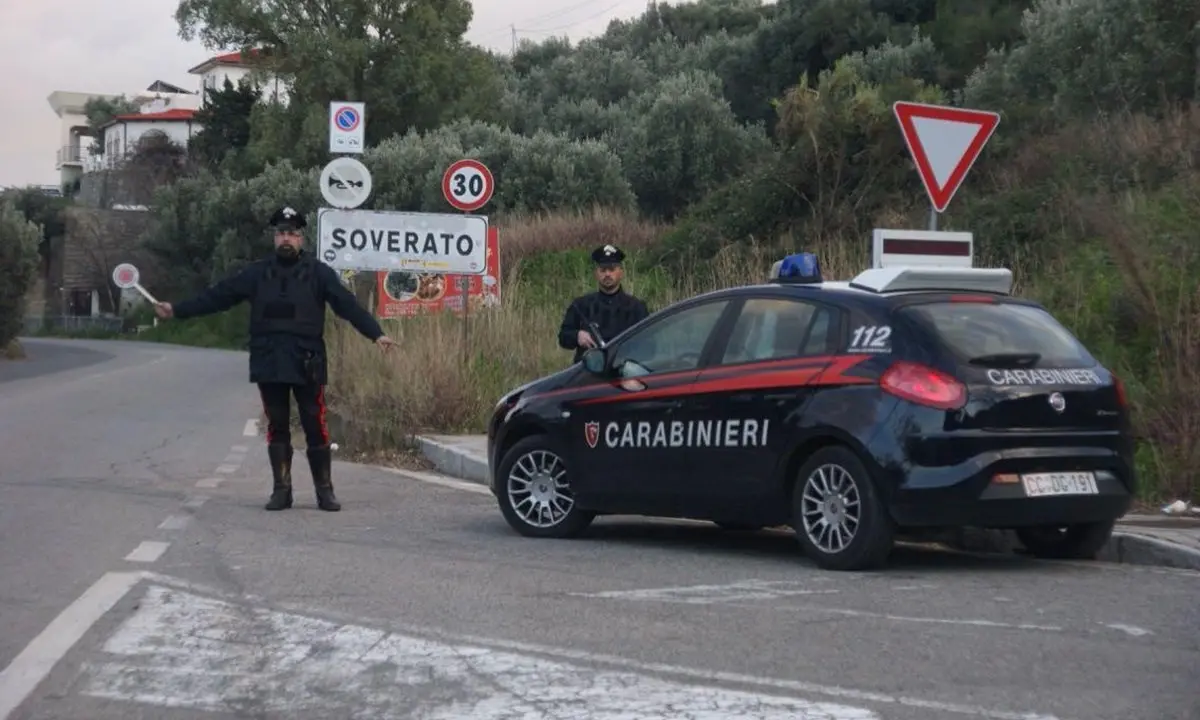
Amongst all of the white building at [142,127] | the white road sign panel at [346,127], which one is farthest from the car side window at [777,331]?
the white building at [142,127]

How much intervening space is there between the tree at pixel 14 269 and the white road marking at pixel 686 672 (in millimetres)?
40442

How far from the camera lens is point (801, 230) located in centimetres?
2400

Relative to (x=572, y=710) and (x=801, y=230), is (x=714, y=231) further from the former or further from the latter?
(x=572, y=710)

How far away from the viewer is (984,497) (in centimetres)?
847

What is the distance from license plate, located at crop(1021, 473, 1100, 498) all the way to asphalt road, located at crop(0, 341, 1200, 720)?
45 centimetres

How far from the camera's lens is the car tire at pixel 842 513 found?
861cm

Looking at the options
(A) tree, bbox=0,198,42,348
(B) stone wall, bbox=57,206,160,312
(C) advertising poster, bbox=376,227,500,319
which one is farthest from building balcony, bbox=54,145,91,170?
(C) advertising poster, bbox=376,227,500,319

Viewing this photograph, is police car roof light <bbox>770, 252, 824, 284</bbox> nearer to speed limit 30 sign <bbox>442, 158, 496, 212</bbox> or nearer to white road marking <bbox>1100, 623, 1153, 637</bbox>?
white road marking <bbox>1100, 623, 1153, 637</bbox>

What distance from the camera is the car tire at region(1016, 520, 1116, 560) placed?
9.21m

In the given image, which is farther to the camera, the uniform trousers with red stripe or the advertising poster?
the advertising poster

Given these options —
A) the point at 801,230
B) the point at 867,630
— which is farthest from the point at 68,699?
the point at 801,230

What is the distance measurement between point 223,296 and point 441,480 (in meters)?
3.25

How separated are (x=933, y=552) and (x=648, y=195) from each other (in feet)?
119

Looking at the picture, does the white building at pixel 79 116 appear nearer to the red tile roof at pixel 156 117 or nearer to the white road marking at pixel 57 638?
the red tile roof at pixel 156 117
